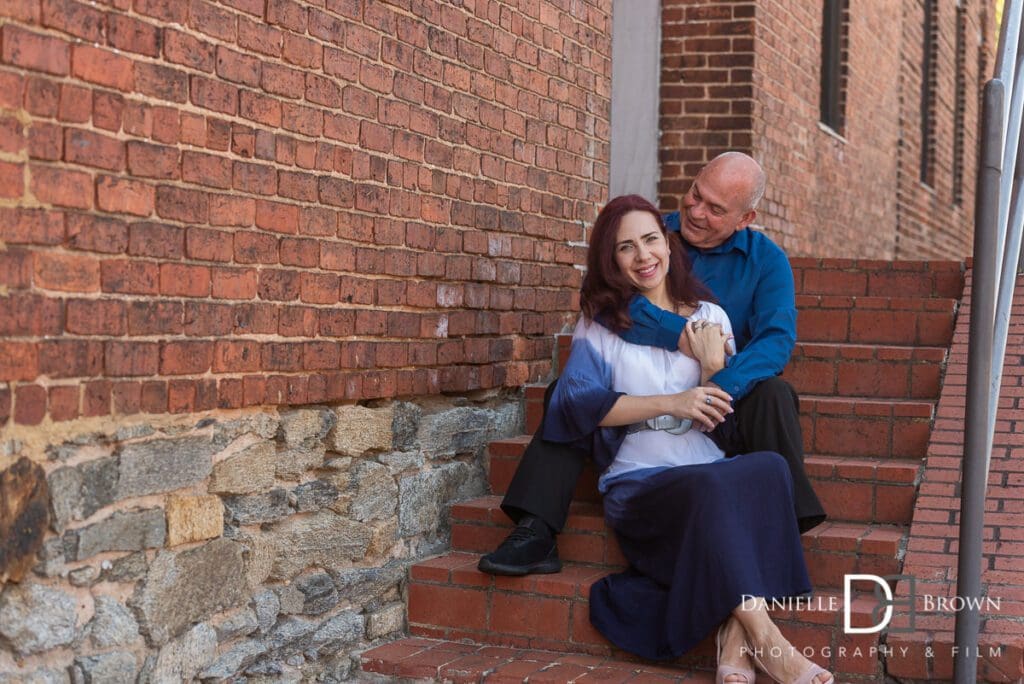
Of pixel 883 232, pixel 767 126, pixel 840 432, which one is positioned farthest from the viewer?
pixel 883 232

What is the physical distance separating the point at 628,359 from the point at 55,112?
1.93 meters

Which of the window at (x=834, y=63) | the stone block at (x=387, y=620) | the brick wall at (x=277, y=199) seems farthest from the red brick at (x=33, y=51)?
the window at (x=834, y=63)

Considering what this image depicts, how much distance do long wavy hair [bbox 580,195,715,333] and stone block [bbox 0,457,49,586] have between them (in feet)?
6.19

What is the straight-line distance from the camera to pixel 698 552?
3.60 meters

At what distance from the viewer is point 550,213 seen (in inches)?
205

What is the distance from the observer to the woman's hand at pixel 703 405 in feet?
12.5

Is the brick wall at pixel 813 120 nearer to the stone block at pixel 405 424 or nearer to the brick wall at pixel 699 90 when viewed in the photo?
the brick wall at pixel 699 90

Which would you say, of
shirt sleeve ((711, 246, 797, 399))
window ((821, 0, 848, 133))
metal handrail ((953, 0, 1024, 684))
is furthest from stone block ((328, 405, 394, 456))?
window ((821, 0, 848, 133))

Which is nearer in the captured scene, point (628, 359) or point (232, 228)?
point (232, 228)

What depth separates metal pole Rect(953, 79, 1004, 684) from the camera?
3191mm

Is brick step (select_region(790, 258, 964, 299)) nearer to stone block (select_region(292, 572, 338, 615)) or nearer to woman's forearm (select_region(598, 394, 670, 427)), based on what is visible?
woman's forearm (select_region(598, 394, 670, 427))

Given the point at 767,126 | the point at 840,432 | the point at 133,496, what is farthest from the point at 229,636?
the point at 767,126

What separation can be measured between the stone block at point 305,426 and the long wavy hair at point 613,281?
0.93m

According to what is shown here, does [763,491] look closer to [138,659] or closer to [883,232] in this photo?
[138,659]
